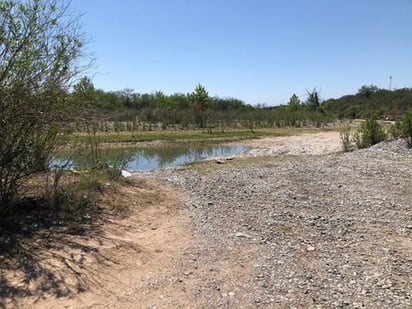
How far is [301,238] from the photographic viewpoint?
530 cm

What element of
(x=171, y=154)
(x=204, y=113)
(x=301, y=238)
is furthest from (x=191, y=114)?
(x=301, y=238)

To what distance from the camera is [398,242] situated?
5.10 m

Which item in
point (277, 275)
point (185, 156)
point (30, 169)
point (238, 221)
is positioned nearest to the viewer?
point (277, 275)

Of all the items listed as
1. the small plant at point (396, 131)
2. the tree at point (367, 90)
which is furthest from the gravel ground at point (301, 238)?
the tree at point (367, 90)

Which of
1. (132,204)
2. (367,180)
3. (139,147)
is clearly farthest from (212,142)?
(132,204)

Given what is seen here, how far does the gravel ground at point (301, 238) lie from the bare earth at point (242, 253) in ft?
0.05

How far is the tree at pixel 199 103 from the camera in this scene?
125 ft

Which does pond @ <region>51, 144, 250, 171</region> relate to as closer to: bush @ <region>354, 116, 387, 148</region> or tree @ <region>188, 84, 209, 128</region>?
bush @ <region>354, 116, 387, 148</region>

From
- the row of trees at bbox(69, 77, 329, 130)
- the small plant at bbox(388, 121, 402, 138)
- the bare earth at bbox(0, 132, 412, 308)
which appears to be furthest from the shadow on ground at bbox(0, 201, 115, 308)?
the row of trees at bbox(69, 77, 329, 130)

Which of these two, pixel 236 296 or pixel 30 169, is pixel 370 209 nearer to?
pixel 236 296

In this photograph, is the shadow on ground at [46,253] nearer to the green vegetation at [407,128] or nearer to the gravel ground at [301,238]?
the gravel ground at [301,238]

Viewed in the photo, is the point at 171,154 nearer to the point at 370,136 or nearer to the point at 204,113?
the point at 370,136

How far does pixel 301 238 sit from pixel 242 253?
1.00 meters

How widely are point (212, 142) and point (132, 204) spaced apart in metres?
20.5
